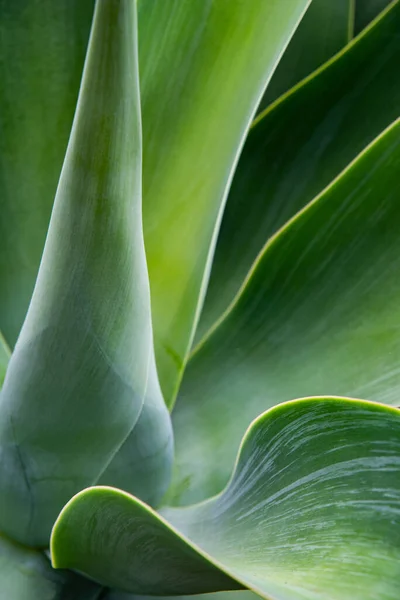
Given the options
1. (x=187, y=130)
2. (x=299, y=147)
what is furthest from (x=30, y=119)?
(x=299, y=147)

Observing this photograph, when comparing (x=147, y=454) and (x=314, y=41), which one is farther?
(x=314, y=41)

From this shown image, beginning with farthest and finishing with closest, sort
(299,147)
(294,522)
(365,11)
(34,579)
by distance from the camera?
(365,11) → (299,147) → (34,579) → (294,522)

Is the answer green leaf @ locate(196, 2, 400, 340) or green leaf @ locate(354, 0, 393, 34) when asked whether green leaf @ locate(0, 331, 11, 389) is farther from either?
green leaf @ locate(354, 0, 393, 34)

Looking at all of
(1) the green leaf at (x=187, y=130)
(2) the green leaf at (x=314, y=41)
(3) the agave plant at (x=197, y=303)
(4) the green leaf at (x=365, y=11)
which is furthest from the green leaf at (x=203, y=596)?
(4) the green leaf at (x=365, y=11)

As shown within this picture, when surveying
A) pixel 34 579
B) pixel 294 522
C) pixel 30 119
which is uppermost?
pixel 30 119

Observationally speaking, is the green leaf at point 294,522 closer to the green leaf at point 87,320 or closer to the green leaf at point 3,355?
the green leaf at point 87,320

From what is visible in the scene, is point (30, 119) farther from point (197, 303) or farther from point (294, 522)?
point (294, 522)

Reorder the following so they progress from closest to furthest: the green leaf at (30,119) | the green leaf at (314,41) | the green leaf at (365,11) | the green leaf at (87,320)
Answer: the green leaf at (87,320), the green leaf at (30,119), the green leaf at (314,41), the green leaf at (365,11)

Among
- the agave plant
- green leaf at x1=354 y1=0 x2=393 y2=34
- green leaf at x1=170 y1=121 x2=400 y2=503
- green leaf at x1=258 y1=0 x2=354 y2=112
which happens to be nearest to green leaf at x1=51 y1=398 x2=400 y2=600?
the agave plant
